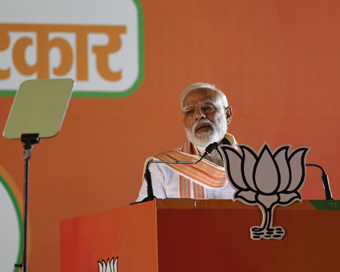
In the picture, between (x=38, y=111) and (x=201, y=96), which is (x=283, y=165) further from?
(x=201, y=96)

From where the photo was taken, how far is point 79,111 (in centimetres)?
295

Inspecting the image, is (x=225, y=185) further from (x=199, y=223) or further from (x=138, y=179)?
(x=199, y=223)

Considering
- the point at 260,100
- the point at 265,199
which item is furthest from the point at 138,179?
the point at 265,199

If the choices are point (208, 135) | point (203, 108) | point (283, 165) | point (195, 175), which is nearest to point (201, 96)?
point (203, 108)

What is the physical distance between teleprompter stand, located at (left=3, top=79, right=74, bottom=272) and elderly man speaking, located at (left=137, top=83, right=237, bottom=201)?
2.42 ft

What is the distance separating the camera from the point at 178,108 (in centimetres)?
306

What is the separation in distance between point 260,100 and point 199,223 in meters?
1.90

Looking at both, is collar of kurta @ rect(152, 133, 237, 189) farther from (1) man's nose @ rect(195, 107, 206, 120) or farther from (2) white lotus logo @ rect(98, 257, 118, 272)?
(2) white lotus logo @ rect(98, 257, 118, 272)

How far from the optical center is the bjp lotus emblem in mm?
1380

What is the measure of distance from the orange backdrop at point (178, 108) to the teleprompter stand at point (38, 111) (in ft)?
2.95

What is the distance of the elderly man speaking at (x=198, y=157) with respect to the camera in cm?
257

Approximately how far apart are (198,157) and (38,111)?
926 mm

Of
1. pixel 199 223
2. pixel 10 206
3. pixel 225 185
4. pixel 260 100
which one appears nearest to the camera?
pixel 199 223

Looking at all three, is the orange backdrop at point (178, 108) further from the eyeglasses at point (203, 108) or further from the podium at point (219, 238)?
A: the podium at point (219, 238)
